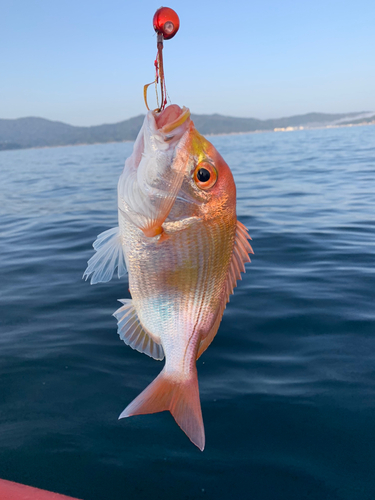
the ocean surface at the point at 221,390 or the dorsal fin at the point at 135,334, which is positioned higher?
the dorsal fin at the point at 135,334

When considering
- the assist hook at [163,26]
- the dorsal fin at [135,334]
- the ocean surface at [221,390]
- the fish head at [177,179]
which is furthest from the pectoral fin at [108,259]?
the ocean surface at [221,390]

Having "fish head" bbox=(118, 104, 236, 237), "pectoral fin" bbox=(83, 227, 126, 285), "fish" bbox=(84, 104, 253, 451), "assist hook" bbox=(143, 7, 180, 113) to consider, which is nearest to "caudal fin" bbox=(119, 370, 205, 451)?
"fish" bbox=(84, 104, 253, 451)

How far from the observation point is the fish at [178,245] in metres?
2.20

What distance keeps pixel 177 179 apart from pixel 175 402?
1.27 metres

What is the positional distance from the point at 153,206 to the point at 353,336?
3924mm

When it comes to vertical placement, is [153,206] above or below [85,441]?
above

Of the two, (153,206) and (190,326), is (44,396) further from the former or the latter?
(153,206)

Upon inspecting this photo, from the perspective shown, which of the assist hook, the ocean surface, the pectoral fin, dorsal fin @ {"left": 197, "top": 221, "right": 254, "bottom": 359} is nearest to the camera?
the assist hook

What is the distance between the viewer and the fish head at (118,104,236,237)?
86.0 inches

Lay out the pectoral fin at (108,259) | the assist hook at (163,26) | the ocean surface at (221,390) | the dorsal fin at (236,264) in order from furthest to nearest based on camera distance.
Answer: the ocean surface at (221,390) < the pectoral fin at (108,259) < the dorsal fin at (236,264) < the assist hook at (163,26)

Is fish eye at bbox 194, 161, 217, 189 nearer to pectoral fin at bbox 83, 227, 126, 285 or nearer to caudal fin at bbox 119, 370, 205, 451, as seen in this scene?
pectoral fin at bbox 83, 227, 126, 285

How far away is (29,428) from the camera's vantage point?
A: 11.7 feet

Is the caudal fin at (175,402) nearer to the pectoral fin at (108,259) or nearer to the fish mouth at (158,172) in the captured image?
the pectoral fin at (108,259)

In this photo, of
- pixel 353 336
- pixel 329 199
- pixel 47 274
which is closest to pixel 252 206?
pixel 329 199
